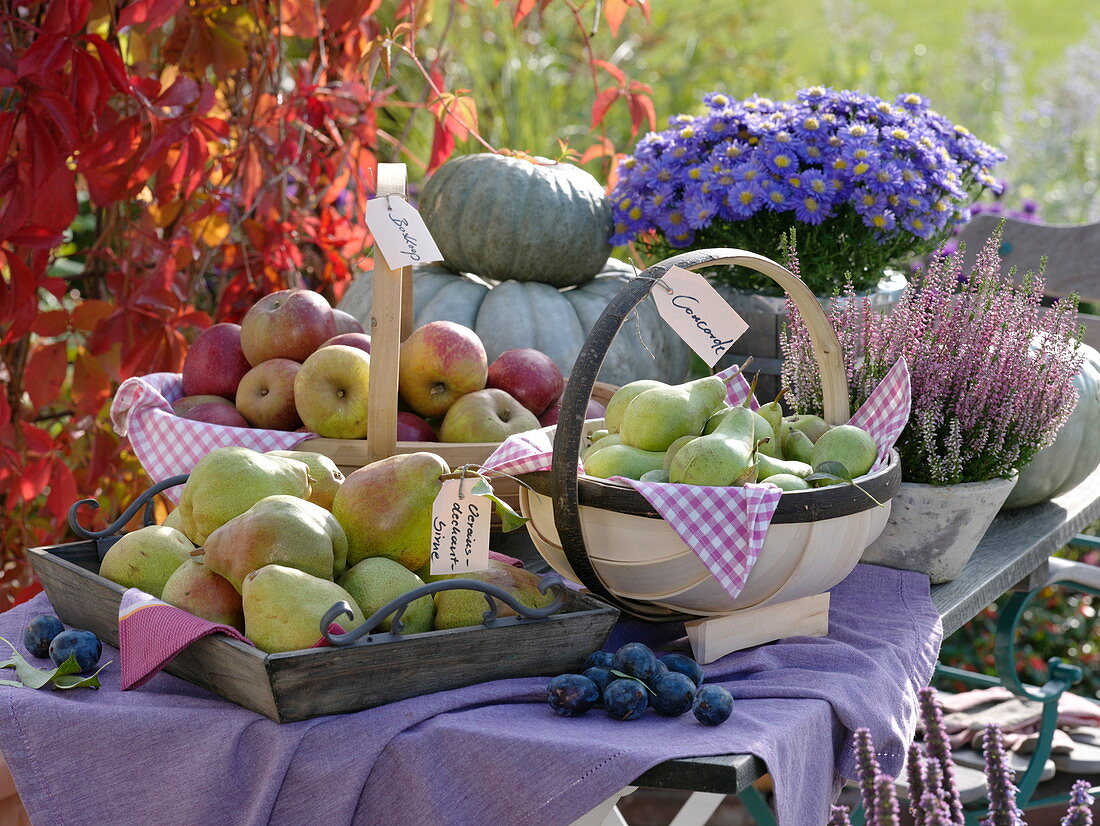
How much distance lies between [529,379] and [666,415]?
50cm

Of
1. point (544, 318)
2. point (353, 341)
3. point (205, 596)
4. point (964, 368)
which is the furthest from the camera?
point (544, 318)

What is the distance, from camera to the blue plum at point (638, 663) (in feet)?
4.03

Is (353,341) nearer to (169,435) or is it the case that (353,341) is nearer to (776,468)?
(169,435)

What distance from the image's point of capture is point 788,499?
1.29 m

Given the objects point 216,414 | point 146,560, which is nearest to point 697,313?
point 146,560

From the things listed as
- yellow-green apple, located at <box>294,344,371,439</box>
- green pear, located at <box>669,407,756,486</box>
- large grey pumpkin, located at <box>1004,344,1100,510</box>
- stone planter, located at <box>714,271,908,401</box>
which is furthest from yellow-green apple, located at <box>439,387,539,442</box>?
large grey pumpkin, located at <box>1004,344,1100,510</box>

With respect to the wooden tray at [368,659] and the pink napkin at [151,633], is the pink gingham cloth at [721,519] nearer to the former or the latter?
the wooden tray at [368,659]

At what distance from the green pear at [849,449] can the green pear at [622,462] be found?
0.21 metres

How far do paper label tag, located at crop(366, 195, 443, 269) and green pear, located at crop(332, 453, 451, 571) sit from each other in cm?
29

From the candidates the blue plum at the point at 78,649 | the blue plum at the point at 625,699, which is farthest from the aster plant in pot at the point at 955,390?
the blue plum at the point at 78,649

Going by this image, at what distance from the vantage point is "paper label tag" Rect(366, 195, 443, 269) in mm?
1477

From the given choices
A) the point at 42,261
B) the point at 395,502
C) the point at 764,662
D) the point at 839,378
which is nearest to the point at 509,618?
the point at 395,502

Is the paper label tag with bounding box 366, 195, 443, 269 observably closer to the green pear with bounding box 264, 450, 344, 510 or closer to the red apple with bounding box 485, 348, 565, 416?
the green pear with bounding box 264, 450, 344, 510

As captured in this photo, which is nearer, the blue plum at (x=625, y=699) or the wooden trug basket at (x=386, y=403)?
the blue plum at (x=625, y=699)
